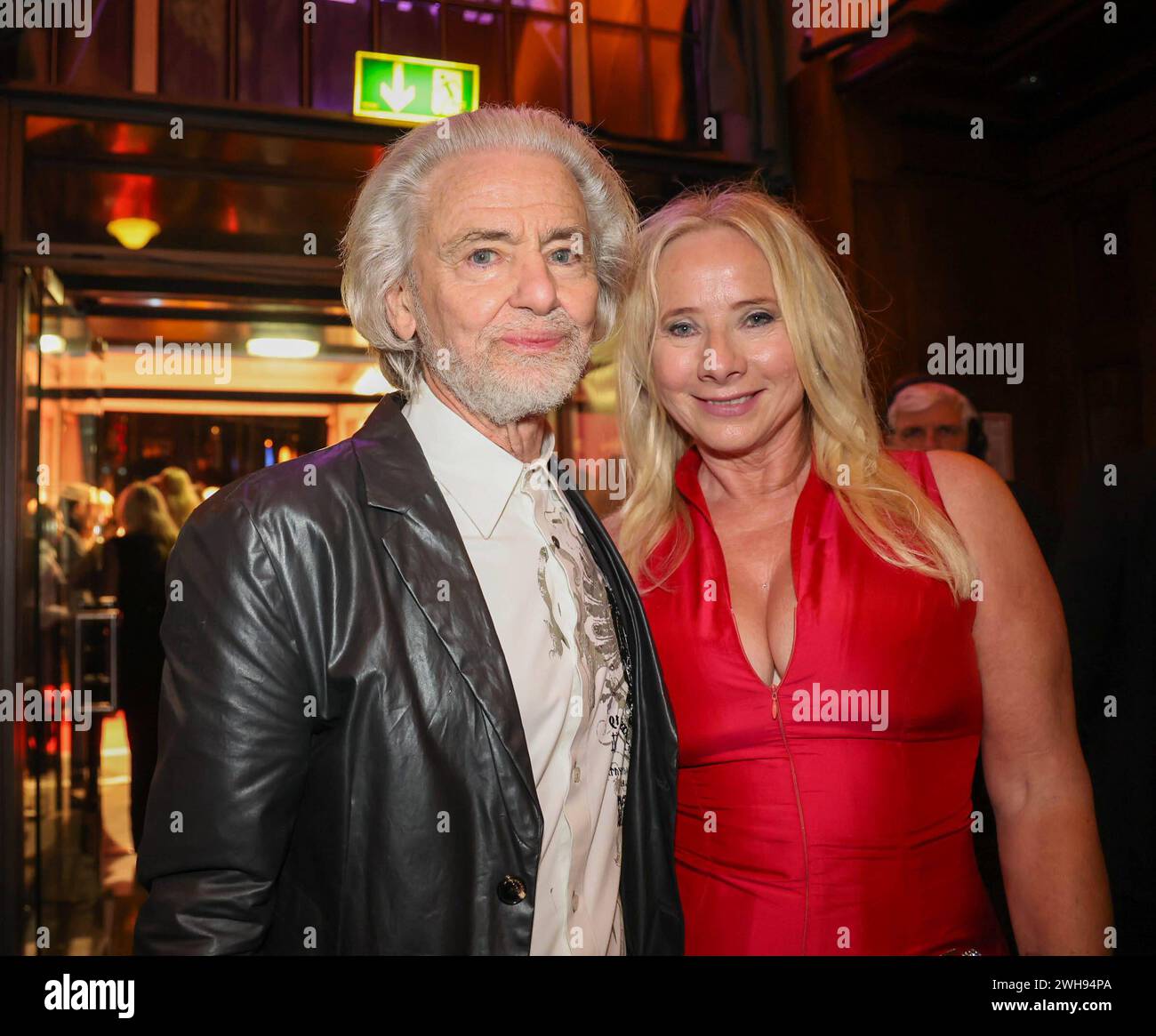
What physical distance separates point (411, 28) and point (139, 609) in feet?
8.88

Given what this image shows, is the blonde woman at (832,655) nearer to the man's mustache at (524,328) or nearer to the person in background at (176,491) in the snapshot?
Answer: the man's mustache at (524,328)

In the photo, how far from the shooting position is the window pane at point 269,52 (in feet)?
11.9

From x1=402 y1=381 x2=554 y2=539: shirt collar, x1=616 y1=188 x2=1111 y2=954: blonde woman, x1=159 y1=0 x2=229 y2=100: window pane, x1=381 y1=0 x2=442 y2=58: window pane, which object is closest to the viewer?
x1=402 y1=381 x2=554 y2=539: shirt collar

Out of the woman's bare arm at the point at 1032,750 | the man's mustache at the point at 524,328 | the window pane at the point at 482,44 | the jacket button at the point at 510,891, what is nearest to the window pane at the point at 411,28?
the window pane at the point at 482,44

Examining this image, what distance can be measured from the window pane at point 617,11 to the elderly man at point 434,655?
2.82 m

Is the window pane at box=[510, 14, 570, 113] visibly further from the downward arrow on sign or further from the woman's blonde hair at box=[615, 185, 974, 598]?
the woman's blonde hair at box=[615, 185, 974, 598]

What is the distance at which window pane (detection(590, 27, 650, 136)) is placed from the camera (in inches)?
161

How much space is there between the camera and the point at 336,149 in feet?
12.4

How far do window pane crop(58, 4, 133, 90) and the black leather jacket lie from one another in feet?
9.53

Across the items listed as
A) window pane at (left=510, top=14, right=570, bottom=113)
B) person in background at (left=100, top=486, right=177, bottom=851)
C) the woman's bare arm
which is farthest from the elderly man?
person in background at (left=100, top=486, right=177, bottom=851)

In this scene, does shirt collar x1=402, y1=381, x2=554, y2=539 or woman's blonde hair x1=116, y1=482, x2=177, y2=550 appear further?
woman's blonde hair x1=116, y1=482, x2=177, y2=550

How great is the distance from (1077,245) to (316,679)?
4.30 meters

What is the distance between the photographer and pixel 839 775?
5.17 ft
